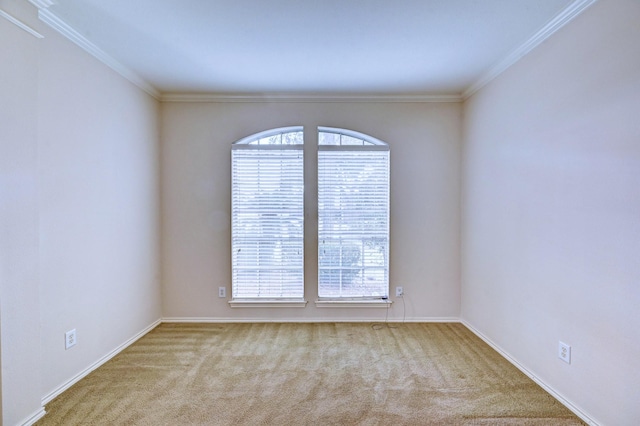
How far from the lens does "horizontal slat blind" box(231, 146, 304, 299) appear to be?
11.4 ft

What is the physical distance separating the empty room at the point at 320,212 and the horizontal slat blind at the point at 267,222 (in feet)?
0.09

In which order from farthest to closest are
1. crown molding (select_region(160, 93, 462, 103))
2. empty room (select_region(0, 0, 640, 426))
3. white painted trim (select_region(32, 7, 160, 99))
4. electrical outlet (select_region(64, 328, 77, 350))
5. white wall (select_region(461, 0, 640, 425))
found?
crown molding (select_region(160, 93, 462, 103)) → electrical outlet (select_region(64, 328, 77, 350)) → white painted trim (select_region(32, 7, 160, 99)) → empty room (select_region(0, 0, 640, 426)) → white wall (select_region(461, 0, 640, 425))

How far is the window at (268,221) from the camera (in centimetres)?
347

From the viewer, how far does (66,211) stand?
85.3 inches

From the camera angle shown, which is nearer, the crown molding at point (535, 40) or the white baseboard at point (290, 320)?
the crown molding at point (535, 40)

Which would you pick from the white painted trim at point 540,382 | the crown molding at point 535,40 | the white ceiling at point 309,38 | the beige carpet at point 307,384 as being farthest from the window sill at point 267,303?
the crown molding at point 535,40

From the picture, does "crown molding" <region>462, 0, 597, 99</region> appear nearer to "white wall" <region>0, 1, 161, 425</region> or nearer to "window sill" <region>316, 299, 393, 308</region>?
"window sill" <region>316, 299, 393, 308</region>

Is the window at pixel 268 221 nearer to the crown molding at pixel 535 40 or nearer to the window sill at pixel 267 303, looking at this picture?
the window sill at pixel 267 303

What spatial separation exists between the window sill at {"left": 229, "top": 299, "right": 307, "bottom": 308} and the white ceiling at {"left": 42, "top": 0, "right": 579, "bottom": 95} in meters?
2.47

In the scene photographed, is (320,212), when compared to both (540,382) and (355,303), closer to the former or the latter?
(355,303)

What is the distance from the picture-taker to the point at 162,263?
11.3ft

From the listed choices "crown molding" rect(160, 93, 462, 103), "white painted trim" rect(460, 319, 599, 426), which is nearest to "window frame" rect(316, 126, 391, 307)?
"crown molding" rect(160, 93, 462, 103)

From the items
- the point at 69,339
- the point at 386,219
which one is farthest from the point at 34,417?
the point at 386,219

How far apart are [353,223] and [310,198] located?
0.60 meters
